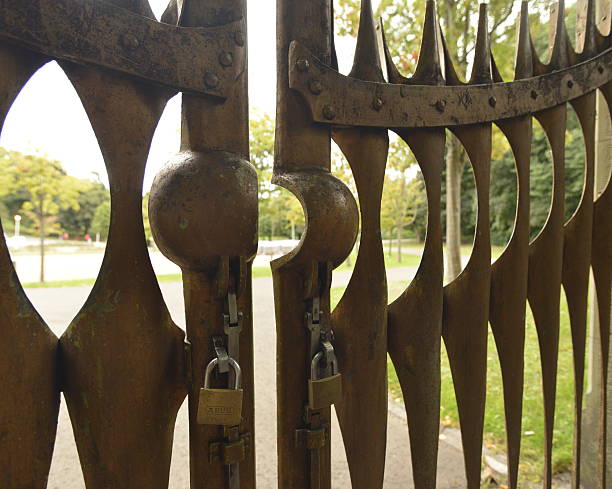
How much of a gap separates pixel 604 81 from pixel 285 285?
129 cm

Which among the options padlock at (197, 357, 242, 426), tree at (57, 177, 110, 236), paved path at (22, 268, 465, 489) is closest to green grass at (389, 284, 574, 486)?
paved path at (22, 268, 465, 489)

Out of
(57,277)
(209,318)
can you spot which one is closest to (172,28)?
(209,318)

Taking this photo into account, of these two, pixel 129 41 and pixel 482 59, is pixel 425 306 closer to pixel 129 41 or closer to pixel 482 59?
pixel 482 59

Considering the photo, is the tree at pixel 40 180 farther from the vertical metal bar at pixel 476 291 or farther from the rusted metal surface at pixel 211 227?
the vertical metal bar at pixel 476 291

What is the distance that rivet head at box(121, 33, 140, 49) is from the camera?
0.72m

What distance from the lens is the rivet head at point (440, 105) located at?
1.06 meters

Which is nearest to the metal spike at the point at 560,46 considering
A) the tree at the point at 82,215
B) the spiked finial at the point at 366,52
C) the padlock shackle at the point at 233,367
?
the spiked finial at the point at 366,52

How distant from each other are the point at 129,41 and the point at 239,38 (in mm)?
219

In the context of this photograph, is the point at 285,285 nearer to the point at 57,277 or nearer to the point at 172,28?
the point at 172,28

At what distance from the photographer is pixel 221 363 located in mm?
804

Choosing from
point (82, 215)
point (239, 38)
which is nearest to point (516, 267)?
point (239, 38)

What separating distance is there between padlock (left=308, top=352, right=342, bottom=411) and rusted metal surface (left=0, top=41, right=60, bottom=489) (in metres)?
0.49

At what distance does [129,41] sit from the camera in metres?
0.73

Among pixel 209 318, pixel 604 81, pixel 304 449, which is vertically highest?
pixel 604 81
